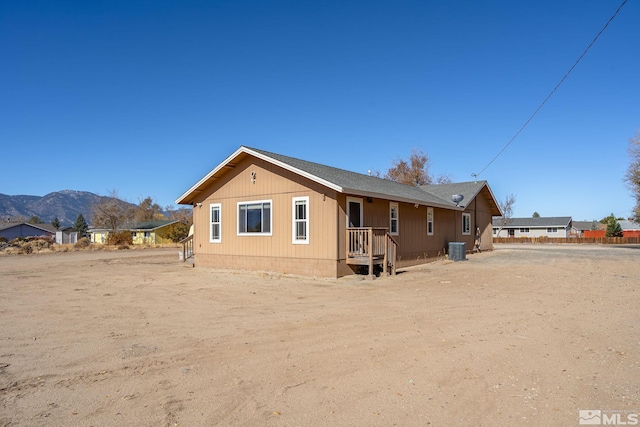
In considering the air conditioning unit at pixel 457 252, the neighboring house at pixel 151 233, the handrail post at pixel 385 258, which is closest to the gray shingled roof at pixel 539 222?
the air conditioning unit at pixel 457 252

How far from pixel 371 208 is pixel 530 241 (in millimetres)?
43989

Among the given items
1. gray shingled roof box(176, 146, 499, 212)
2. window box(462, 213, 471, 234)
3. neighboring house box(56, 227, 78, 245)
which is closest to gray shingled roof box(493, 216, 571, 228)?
window box(462, 213, 471, 234)

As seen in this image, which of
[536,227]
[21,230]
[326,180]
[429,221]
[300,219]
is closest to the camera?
[326,180]

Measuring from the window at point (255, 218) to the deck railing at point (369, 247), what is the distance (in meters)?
3.22

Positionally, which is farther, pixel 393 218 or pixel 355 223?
pixel 393 218

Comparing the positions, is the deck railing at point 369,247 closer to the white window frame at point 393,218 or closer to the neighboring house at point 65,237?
the white window frame at point 393,218

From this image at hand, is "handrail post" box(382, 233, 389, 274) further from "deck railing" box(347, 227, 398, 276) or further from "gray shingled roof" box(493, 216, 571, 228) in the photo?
"gray shingled roof" box(493, 216, 571, 228)

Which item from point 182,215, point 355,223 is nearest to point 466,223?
point 355,223

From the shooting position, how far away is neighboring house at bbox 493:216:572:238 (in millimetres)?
59062

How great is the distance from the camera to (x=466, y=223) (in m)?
24.9

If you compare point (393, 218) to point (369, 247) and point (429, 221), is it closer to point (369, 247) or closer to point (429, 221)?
point (369, 247)

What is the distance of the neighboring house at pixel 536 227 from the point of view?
194 feet
